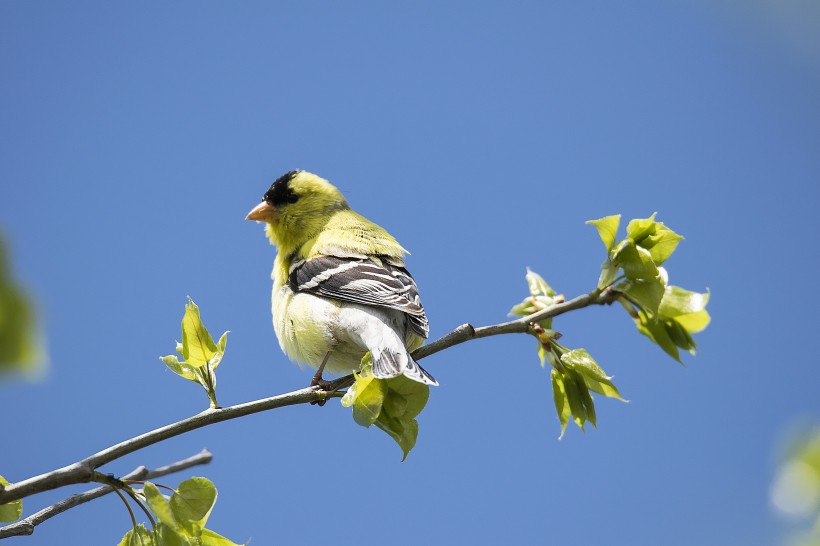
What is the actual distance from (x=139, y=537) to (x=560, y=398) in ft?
3.34

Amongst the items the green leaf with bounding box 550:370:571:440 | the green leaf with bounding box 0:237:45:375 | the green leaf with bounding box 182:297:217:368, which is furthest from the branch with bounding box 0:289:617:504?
the green leaf with bounding box 0:237:45:375

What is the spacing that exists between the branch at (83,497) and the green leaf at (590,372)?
3.04ft

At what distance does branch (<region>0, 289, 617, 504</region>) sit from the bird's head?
80.6 inches

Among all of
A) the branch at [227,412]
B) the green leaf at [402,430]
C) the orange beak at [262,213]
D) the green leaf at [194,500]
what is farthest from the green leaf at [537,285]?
the orange beak at [262,213]

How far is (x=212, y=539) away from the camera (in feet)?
5.13

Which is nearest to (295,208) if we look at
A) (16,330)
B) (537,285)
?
(537,285)

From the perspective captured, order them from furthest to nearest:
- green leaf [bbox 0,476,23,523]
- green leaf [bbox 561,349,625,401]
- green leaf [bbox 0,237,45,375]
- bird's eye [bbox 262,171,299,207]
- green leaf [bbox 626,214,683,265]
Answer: bird's eye [bbox 262,171,299,207]
green leaf [bbox 626,214,683,265]
green leaf [bbox 561,349,625,401]
green leaf [bbox 0,476,23,523]
green leaf [bbox 0,237,45,375]

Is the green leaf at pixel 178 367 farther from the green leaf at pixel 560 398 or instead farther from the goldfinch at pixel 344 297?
the green leaf at pixel 560 398

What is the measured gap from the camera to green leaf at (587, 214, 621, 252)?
198 centimetres

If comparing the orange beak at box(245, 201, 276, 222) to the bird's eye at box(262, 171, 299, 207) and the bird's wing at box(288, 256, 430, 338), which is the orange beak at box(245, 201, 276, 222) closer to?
the bird's eye at box(262, 171, 299, 207)

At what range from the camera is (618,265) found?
201cm

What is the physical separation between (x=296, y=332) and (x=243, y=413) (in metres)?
1.73

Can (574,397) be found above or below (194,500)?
above

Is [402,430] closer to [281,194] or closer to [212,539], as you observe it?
[212,539]
